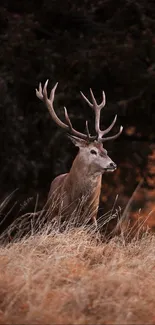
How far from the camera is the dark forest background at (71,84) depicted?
11875mm

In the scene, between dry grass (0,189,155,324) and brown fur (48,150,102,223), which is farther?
brown fur (48,150,102,223)

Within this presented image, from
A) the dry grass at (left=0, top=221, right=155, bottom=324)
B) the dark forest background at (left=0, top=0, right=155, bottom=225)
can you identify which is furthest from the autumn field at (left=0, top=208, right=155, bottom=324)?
the dark forest background at (left=0, top=0, right=155, bottom=225)

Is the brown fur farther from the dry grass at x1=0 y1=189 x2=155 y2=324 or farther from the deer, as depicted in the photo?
the dry grass at x1=0 y1=189 x2=155 y2=324

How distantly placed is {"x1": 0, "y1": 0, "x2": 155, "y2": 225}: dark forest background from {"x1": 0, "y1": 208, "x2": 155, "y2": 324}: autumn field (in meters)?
5.61

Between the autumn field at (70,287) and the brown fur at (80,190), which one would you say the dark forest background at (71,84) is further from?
the autumn field at (70,287)

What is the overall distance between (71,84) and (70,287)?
7289mm

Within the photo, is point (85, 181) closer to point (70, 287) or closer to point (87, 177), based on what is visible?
point (87, 177)

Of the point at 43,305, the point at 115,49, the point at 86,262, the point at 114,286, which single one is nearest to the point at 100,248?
the point at 86,262

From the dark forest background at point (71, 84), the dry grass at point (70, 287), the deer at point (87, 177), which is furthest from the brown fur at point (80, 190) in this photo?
the dark forest background at point (71, 84)

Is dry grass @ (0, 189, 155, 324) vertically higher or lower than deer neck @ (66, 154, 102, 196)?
higher

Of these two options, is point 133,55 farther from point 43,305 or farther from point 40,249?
point 43,305

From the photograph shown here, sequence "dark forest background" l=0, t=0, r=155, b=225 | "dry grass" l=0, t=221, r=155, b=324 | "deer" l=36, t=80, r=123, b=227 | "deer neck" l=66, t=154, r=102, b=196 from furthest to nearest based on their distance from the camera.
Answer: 1. "dark forest background" l=0, t=0, r=155, b=225
2. "deer neck" l=66, t=154, r=102, b=196
3. "deer" l=36, t=80, r=123, b=227
4. "dry grass" l=0, t=221, r=155, b=324

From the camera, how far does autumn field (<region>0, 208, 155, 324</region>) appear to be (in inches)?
192

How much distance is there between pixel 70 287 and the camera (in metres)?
5.24
